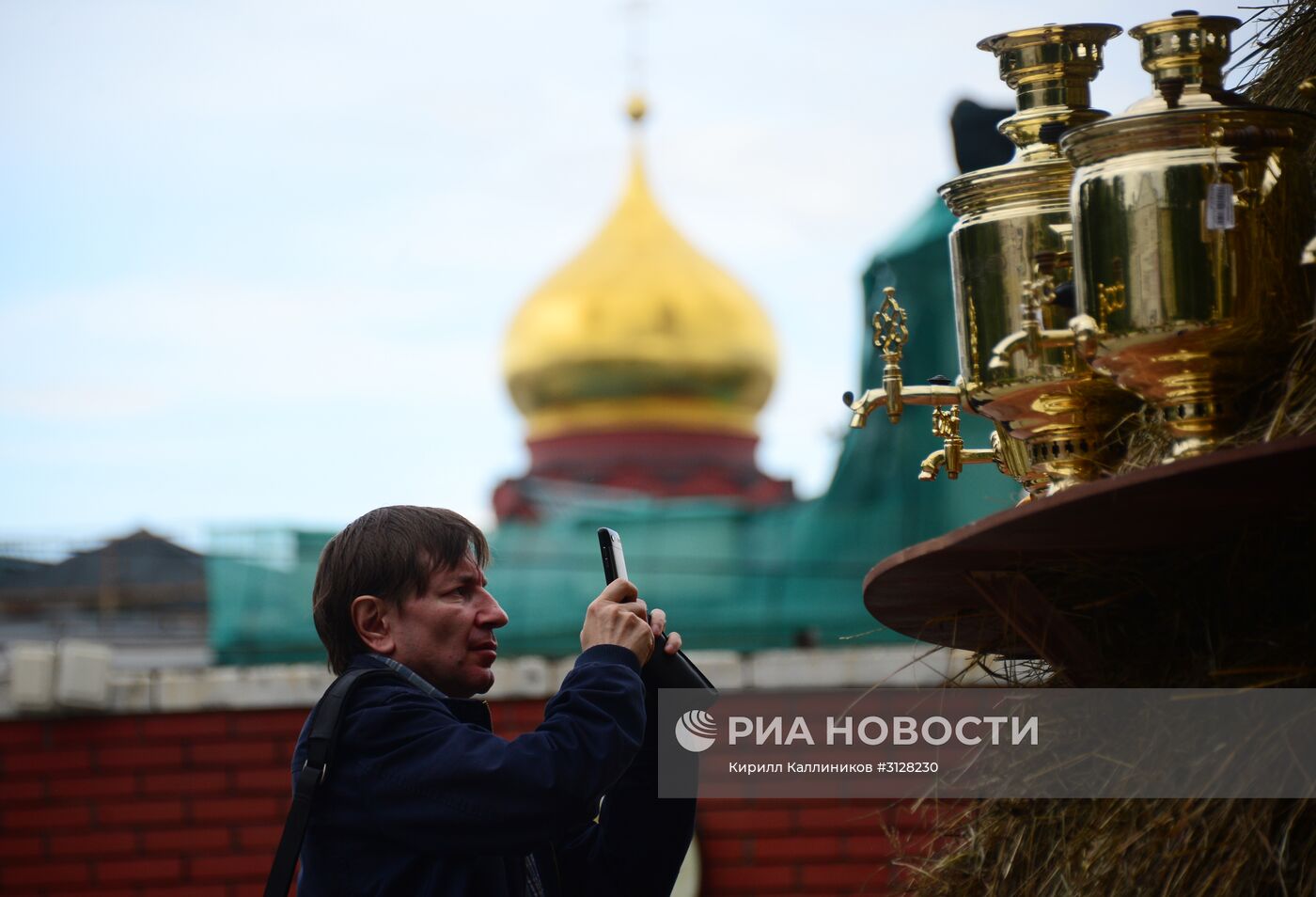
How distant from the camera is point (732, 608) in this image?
7.73 meters

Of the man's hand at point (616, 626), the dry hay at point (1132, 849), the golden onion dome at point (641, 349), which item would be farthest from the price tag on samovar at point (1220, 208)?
the golden onion dome at point (641, 349)

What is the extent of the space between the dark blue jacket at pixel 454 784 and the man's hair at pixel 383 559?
8 centimetres

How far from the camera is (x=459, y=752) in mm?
2008

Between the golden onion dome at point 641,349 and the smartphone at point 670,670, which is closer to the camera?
the smartphone at point 670,670

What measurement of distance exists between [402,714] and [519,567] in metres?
5.82

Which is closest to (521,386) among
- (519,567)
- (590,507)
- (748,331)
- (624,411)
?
(624,411)

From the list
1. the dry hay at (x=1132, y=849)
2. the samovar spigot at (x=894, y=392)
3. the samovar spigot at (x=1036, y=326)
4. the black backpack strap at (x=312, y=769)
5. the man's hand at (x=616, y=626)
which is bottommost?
the dry hay at (x=1132, y=849)

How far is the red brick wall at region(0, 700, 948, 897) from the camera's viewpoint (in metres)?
7.12

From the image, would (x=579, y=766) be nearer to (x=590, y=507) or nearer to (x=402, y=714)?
(x=402, y=714)

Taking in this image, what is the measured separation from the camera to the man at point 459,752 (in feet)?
6.53

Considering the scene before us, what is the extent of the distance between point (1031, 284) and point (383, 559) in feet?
2.67

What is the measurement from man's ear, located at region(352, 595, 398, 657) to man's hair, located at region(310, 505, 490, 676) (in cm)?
1

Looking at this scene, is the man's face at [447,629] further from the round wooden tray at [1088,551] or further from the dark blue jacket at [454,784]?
the round wooden tray at [1088,551]

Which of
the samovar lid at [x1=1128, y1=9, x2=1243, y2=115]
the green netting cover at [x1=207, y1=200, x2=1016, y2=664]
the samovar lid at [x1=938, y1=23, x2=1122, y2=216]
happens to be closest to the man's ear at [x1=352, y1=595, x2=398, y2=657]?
the samovar lid at [x1=938, y1=23, x2=1122, y2=216]
